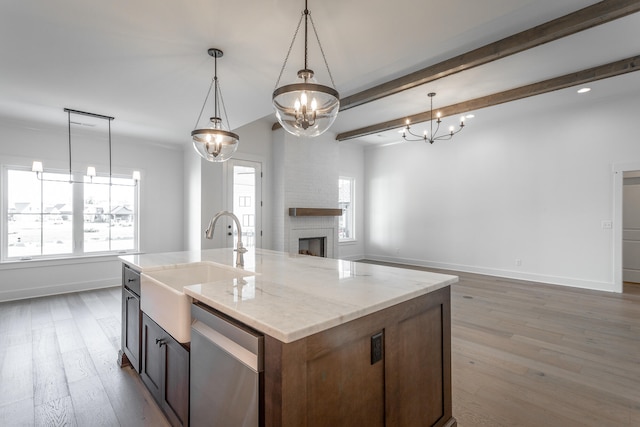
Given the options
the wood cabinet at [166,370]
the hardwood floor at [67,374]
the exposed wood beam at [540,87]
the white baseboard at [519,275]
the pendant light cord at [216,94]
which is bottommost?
the hardwood floor at [67,374]

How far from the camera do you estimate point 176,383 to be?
1.69 metres

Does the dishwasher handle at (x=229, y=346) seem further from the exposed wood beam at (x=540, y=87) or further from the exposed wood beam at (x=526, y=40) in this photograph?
the exposed wood beam at (x=540, y=87)

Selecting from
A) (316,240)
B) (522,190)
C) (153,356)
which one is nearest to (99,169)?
(316,240)

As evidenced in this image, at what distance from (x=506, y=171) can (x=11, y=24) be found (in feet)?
22.7

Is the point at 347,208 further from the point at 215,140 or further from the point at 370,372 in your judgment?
the point at 370,372

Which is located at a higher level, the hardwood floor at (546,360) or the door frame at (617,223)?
the door frame at (617,223)

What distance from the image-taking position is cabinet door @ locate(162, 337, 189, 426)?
1.58 m

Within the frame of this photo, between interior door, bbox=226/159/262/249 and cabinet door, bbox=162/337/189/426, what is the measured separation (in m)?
3.90

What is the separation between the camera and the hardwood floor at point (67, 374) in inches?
78.4

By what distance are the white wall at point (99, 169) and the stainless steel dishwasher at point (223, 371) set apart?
15.3 ft

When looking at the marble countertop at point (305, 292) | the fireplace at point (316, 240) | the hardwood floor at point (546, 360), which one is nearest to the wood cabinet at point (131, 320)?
the marble countertop at point (305, 292)

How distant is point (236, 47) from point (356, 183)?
19.1ft

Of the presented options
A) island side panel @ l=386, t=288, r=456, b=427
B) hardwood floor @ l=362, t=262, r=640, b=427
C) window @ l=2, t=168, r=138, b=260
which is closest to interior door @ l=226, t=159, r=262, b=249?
window @ l=2, t=168, r=138, b=260

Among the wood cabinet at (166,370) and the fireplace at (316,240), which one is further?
the fireplace at (316,240)
